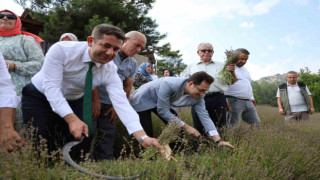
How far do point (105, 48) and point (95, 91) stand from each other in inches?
30.4

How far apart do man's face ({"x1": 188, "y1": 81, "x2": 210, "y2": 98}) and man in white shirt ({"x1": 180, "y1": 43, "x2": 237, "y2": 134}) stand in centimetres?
69

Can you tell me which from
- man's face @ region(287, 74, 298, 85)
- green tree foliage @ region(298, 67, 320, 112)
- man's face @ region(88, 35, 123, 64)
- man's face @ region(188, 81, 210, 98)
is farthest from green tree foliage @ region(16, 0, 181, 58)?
green tree foliage @ region(298, 67, 320, 112)

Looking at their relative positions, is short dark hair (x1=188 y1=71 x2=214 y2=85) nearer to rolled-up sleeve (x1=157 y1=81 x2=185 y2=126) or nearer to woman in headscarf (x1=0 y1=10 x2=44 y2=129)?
rolled-up sleeve (x1=157 y1=81 x2=185 y2=126)

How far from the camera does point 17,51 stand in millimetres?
3324

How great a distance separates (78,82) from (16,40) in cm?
129

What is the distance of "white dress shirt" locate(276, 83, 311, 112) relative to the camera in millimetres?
6734

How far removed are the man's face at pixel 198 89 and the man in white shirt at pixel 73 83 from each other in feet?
3.91

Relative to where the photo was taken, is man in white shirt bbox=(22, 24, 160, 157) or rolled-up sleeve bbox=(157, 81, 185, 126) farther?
rolled-up sleeve bbox=(157, 81, 185, 126)

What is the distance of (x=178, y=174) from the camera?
6.63ft

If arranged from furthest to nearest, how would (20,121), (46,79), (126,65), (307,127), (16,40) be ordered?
(307,127) → (126,65) → (16,40) → (20,121) → (46,79)

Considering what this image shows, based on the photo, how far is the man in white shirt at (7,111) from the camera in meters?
1.93

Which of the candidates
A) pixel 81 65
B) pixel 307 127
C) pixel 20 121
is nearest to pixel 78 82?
pixel 81 65

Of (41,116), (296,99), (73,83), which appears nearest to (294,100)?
(296,99)

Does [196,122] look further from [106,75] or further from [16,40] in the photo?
[16,40]
